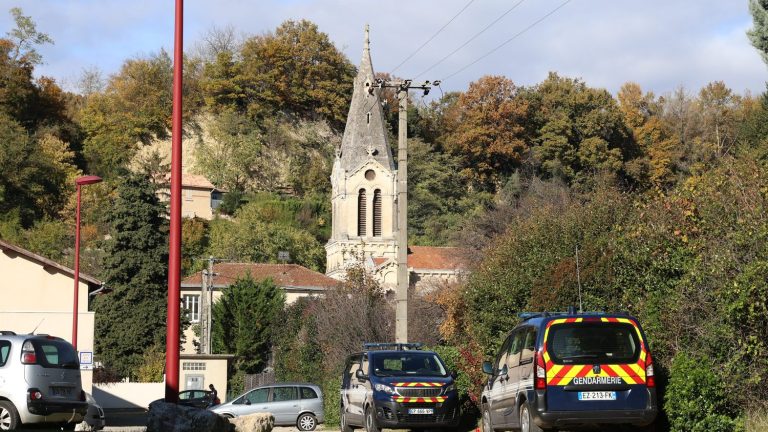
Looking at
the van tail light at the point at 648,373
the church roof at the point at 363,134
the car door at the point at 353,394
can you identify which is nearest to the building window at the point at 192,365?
the car door at the point at 353,394

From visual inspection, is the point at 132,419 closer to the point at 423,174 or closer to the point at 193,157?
the point at 423,174

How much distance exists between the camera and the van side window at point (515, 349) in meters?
16.8

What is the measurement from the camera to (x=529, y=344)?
637 inches

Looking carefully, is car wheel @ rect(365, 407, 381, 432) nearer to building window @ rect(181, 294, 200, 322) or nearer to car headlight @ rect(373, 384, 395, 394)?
car headlight @ rect(373, 384, 395, 394)

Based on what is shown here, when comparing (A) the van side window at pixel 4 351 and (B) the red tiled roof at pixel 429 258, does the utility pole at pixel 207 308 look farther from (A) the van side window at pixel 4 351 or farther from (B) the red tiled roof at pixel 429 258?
(A) the van side window at pixel 4 351

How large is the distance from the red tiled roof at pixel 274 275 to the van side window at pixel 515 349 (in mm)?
57802

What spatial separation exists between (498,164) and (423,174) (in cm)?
695

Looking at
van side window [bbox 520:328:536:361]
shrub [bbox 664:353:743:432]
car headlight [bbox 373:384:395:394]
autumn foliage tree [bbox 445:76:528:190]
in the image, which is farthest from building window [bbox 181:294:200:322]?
shrub [bbox 664:353:743:432]

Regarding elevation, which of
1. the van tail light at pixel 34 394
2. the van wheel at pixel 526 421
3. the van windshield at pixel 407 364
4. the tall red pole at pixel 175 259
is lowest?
the van wheel at pixel 526 421

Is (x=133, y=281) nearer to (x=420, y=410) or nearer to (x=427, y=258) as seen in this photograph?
(x=427, y=258)

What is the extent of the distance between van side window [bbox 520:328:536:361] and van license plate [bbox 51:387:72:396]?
750 centimetres

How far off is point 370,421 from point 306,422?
923 centimetres

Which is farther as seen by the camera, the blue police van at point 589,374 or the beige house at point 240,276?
the beige house at point 240,276

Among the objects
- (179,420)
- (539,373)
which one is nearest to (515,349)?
(539,373)
